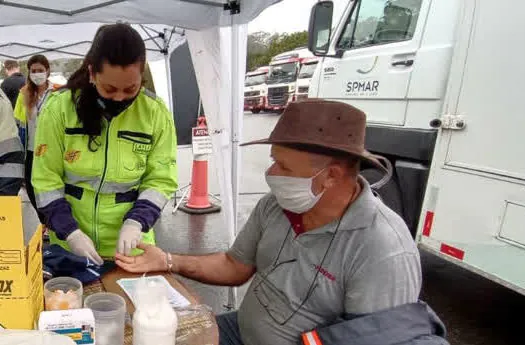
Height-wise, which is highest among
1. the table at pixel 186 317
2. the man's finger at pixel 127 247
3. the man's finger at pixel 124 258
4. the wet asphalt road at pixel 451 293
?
the man's finger at pixel 127 247

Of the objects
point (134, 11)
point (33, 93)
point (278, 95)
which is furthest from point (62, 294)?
point (278, 95)

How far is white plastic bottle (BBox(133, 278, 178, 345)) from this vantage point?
918 mm

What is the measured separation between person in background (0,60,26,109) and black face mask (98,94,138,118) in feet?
15.4

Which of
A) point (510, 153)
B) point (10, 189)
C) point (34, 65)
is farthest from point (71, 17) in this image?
point (510, 153)

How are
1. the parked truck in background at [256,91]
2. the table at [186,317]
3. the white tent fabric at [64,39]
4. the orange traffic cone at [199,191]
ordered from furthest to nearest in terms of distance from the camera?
the parked truck in background at [256,91] < the orange traffic cone at [199,191] < the white tent fabric at [64,39] < the table at [186,317]

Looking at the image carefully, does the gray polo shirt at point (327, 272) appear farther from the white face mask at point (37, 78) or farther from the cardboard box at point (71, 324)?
the white face mask at point (37, 78)

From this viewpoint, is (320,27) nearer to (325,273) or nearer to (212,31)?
(212,31)

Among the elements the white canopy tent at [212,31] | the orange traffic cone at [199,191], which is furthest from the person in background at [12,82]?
the white canopy tent at [212,31]

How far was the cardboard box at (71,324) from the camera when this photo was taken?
0.84 m

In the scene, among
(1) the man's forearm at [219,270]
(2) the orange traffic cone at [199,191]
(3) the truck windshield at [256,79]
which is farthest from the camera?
(3) the truck windshield at [256,79]

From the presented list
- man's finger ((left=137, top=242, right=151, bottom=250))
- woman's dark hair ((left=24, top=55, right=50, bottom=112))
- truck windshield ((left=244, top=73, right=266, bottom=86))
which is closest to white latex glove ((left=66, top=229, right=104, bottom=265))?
man's finger ((left=137, top=242, right=151, bottom=250))

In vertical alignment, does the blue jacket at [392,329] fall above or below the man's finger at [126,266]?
above

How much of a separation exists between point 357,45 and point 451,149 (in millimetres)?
1244

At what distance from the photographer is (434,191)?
277 centimetres
